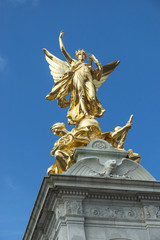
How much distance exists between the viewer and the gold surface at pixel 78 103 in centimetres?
2542

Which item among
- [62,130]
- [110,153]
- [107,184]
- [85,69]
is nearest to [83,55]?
[85,69]

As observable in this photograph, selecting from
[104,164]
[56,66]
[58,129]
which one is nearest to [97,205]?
[104,164]

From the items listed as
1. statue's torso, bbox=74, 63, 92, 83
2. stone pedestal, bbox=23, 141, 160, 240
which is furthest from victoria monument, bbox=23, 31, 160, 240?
statue's torso, bbox=74, 63, 92, 83

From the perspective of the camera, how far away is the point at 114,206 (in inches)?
906

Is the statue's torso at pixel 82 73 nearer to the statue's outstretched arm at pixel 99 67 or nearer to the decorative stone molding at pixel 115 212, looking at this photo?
the statue's outstretched arm at pixel 99 67

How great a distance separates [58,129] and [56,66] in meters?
4.50

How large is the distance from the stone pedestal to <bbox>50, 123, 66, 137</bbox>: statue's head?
288 centimetres

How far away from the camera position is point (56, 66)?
98.4 ft

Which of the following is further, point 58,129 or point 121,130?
point 58,129

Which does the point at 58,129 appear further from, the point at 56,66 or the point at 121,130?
the point at 56,66

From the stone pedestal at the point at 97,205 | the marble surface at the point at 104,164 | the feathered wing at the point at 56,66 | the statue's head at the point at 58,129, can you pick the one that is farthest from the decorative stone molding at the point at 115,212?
the feathered wing at the point at 56,66

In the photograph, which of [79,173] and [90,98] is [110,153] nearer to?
[79,173]

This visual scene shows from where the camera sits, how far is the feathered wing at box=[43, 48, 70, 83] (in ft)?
96.3

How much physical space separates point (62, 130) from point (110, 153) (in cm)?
279
